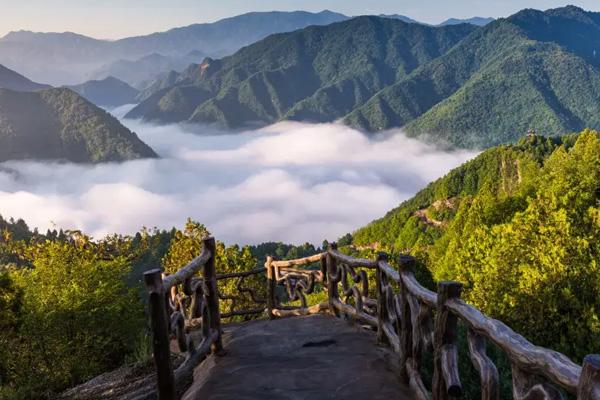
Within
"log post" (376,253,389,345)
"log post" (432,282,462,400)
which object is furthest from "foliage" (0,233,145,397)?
"log post" (432,282,462,400)

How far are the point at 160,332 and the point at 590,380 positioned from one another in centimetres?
406

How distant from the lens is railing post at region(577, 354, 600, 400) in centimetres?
273

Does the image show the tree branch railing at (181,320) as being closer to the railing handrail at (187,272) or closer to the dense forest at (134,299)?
the railing handrail at (187,272)

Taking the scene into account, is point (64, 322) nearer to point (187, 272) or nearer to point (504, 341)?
point (187, 272)

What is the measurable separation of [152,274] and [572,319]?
1458 cm

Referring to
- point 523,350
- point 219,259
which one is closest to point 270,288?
point 523,350

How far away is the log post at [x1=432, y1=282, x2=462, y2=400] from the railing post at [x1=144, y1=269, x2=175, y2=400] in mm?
2780

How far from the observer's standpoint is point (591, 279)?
15.8 metres

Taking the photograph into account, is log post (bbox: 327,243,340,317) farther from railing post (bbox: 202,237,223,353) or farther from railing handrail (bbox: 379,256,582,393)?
railing handrail (bbox: 379,256,582,393)

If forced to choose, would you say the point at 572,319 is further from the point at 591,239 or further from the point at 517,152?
the point at 517,152

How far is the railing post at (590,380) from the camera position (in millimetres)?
2732

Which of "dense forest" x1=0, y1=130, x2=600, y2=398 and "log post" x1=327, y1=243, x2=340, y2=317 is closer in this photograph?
"log post" x1=327, y1=243, x2=340, y2=317

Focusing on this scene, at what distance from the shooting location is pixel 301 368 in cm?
674

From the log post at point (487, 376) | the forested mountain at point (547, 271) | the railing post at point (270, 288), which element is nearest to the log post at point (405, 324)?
the log post at point (487, 376)
